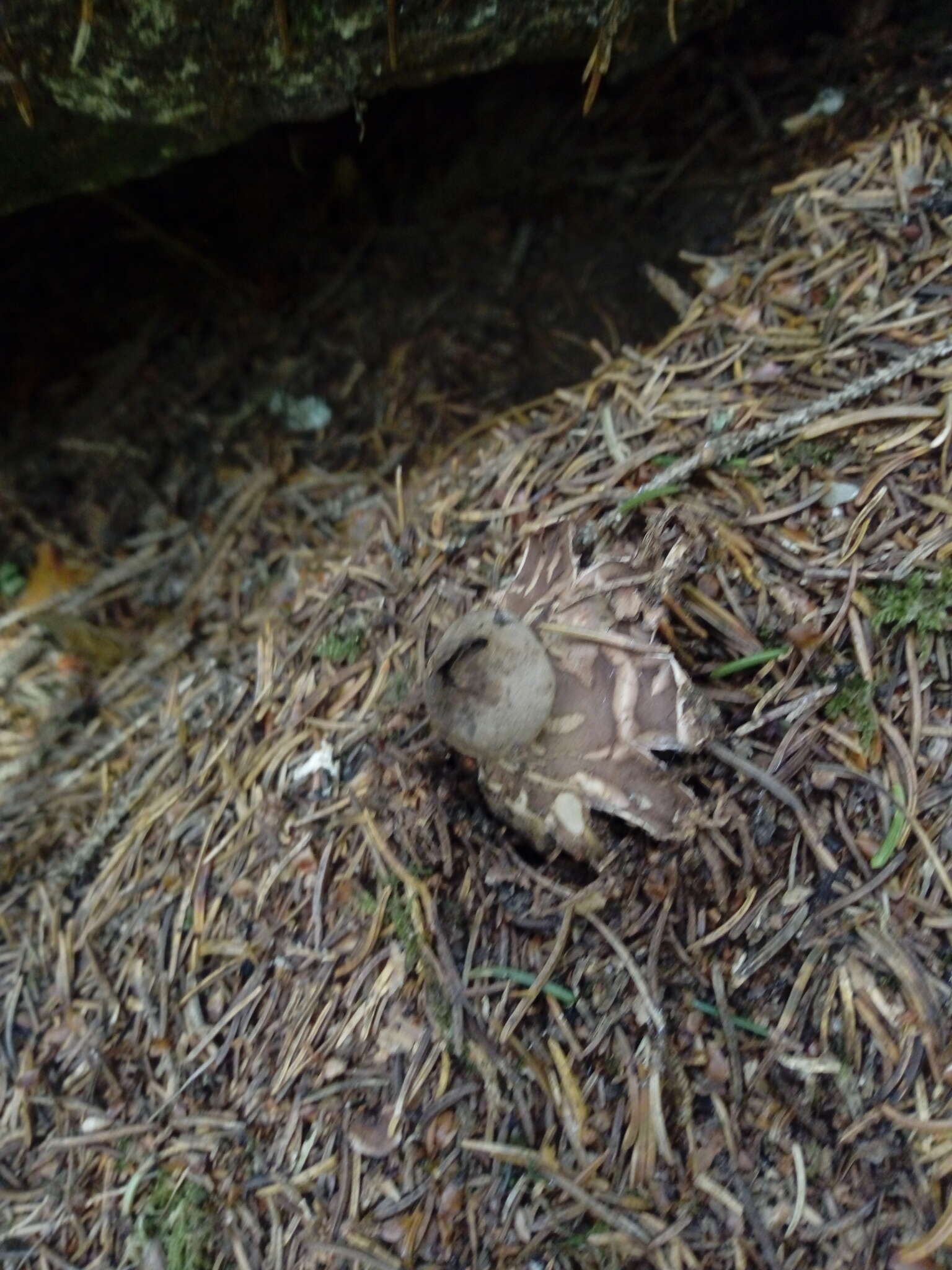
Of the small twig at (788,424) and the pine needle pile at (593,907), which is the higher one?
the small twig at (788,424)

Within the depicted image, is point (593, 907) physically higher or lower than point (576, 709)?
lower

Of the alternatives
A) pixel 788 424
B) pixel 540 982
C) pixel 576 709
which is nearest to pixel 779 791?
pixel 576 709

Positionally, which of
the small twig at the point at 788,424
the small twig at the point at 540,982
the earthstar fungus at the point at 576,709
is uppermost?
the small twig at the point at 788,424

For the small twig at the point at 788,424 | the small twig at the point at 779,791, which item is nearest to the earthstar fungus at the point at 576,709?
the small twig at the point at 779,791

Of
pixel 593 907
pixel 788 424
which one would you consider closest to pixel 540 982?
pixel 593 907

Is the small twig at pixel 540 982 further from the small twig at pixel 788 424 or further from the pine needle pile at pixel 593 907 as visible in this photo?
the small twig at pixel 788 424

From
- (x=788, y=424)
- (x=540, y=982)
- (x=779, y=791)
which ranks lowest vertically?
(x=540, y=982)

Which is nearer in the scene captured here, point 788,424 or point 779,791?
point 779,791

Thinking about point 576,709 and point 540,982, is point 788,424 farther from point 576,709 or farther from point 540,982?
point 540,982

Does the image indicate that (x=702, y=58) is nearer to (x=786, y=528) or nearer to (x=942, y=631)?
(x=786, y=528)
